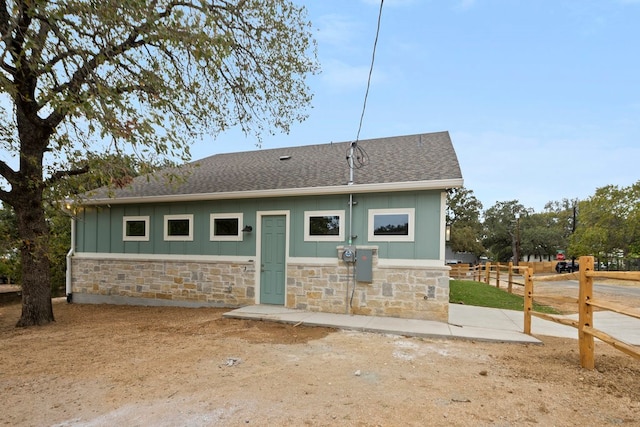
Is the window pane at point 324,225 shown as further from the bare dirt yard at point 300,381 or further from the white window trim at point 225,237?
the bare dirt yard at point 300,381

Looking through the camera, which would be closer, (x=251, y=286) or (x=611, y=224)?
(x=251, y=286)

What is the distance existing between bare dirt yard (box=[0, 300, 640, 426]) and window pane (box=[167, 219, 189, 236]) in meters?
3.06

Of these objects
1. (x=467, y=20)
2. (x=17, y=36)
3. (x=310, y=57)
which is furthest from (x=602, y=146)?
(x=17, y=36)

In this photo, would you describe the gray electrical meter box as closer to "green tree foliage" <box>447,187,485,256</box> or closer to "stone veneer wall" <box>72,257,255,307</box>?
"stone veneer wall" <box>72,257,255,307</box>

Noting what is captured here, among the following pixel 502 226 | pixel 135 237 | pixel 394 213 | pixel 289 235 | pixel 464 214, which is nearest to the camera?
pixel 394 213

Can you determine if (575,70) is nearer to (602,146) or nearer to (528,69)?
(528,69)

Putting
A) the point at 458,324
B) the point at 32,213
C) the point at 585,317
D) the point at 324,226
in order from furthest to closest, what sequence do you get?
the point at 324,226
the point at 32,213
the point at 458,324
the point at 585,317

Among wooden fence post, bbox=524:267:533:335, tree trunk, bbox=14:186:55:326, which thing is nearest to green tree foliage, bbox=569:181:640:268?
wooden fence post, bbox=524:267:533:335

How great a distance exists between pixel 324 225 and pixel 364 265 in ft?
4.09

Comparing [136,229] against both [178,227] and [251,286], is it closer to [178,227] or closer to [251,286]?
[178,227]

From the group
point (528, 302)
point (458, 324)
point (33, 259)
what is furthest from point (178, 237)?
point (528, 302)

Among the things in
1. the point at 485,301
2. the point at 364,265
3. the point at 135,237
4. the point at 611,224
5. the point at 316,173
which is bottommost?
the point at 485,301

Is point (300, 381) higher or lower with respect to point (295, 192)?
lower

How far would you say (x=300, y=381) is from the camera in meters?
3.38
